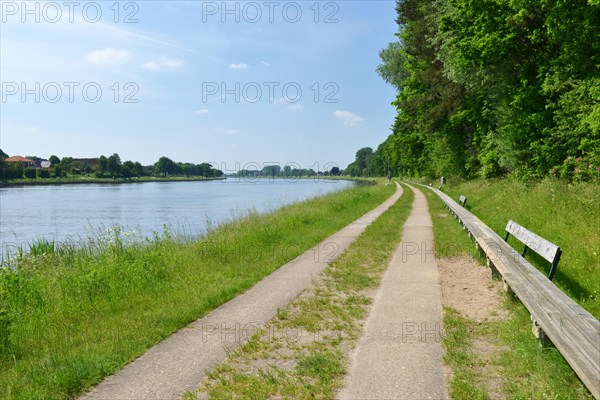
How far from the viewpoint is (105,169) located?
379ft

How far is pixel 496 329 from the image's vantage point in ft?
17.4

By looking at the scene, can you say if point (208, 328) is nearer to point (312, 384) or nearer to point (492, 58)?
point (312, 384)

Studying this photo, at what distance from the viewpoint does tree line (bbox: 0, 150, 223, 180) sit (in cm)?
9688

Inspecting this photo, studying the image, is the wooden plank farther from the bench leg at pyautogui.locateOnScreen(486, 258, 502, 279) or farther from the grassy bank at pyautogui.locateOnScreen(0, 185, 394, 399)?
the grassy bank at pyautogui.locateOnScreen(0, 185, 394, 399)

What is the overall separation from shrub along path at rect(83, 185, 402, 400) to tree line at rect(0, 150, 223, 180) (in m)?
102

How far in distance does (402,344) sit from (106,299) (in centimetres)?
506

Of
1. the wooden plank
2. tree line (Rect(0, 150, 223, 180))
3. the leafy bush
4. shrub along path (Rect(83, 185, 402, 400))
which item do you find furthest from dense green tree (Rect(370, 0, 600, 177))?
the leafy bush

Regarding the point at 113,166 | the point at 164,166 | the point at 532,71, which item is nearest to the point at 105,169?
the point at 113,166

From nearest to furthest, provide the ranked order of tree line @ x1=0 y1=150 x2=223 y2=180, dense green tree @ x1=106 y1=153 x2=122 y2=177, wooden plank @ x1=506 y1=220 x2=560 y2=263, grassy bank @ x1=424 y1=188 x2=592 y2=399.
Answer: grassy bank @ x1=424 y1=188 x2=592 y2=399 < wooden plank @ x1=506 y1=220 x2=560 y2=263 < tree line @ x1=0 y1=150 x2=223 y2=180 < dense green tree @ x1=106 y1=153 x2=122 y2=177

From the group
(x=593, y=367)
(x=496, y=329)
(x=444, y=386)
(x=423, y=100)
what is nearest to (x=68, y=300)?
(x=444, y=386)

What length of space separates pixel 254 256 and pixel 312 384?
6.52 meters

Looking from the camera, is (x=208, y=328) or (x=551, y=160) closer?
(x=208, y=328)

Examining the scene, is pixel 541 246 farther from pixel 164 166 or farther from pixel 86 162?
pixel 86 162

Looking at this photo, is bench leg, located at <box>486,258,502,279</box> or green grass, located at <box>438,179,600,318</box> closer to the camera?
green grass, located at <box>438,179,600,318</box>
